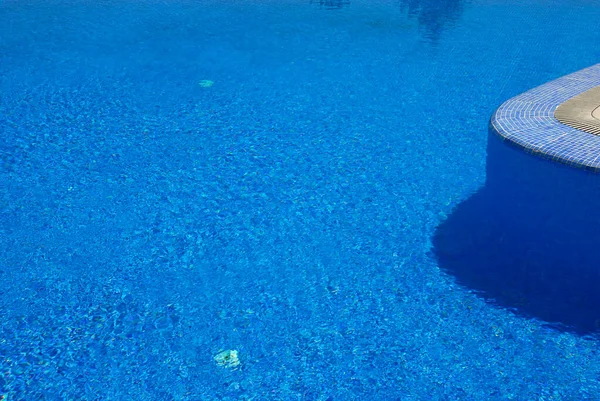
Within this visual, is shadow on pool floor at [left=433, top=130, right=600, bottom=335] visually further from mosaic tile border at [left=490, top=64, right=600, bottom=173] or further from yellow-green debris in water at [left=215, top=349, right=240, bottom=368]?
yellow-green debris in water at [left=215, top=349, right=240, bottom=368]

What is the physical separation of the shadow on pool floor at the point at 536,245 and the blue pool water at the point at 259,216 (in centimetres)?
7

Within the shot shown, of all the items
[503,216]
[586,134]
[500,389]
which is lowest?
[500,389]

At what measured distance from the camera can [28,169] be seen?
20.1 ft

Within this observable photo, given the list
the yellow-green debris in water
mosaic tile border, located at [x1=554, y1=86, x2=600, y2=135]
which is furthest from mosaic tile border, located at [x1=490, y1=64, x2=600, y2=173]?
the yellow-green debris in water

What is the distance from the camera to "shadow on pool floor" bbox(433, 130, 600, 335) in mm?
4047

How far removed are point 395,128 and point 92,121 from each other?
3.55 metres

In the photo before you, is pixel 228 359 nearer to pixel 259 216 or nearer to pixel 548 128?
pixel 259 216

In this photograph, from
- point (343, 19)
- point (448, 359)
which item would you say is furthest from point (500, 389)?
point (343, 19)

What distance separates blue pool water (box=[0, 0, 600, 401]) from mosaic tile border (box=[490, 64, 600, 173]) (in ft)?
2.55

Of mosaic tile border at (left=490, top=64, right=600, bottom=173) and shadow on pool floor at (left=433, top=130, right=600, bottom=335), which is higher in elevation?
mosaic tile border at (left=490, top=64, right=600, bottom=173)

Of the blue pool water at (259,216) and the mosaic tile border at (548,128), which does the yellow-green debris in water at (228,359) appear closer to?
the blue pool water at (259,216)

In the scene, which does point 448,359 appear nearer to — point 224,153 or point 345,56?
point 224,153

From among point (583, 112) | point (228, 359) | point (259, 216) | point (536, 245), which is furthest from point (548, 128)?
point (228, 359)

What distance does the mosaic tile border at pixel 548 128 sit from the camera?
3973 mm
